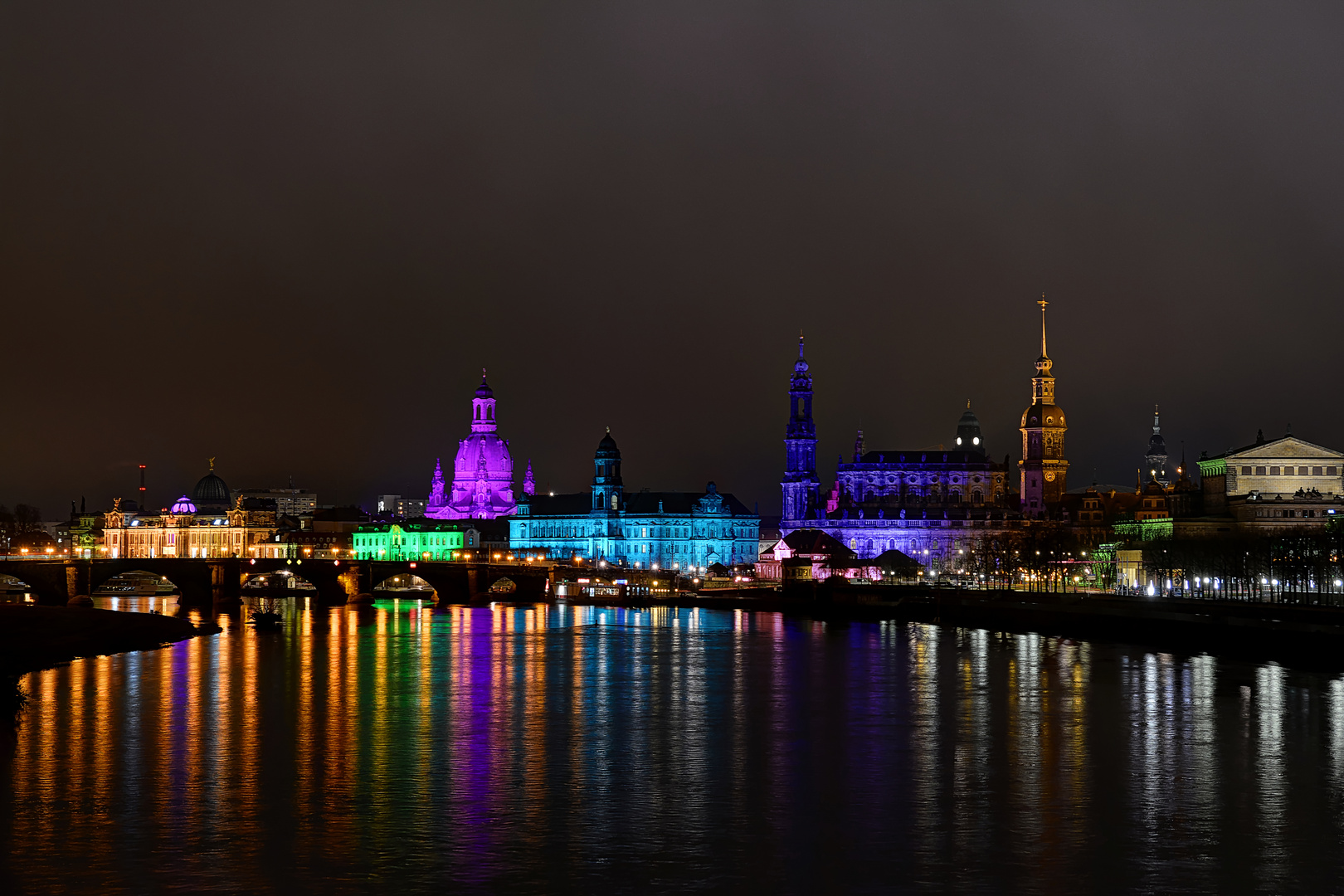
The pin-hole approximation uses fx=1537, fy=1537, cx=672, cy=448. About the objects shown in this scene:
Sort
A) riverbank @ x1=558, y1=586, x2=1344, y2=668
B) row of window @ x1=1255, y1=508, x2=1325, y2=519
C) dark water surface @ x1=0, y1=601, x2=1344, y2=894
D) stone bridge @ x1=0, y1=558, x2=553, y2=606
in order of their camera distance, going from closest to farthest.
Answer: dark water surface @ x1=0, y1=601, x2=1344, y2=894
riverbank @ x1=558, y1=586, x2=1344, y2=668
stone bridge @ x1=0, y1=558, x2=553, y2=606
row of window @ x1=1255, y1=508, x2=1325, y2=519

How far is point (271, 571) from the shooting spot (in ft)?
527

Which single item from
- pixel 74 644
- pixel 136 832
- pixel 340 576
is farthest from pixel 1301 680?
pixel 340 576

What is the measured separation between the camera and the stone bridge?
135500 millimetres

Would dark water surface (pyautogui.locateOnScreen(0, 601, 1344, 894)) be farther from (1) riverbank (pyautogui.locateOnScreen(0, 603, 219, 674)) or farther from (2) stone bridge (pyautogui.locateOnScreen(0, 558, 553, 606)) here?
(2) stone bridge (pyautogui.locateOnScreen(0, 558, 553, 606))

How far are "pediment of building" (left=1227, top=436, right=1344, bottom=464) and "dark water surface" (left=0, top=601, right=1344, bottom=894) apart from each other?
67.6 meters

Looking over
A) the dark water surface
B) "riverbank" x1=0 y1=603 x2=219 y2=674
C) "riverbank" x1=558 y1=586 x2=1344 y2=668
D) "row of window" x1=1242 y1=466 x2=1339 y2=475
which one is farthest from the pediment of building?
"riverbank" x1=0 y1=603 x2=219 y2=674

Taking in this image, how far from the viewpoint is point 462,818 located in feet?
132

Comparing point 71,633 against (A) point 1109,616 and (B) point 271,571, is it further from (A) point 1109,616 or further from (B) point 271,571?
(A) point 1109,616

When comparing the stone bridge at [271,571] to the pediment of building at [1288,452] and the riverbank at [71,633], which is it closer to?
the riverbank at [71,633]

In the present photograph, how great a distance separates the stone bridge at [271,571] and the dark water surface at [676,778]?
56028mm

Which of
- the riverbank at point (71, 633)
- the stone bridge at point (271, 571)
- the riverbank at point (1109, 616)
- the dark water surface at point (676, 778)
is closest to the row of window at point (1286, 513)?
the riverbank at point (1109, 616)

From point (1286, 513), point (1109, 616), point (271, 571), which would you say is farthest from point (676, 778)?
point (271, 571)

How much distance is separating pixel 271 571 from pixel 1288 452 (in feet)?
334

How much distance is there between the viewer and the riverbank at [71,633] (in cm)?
8350
